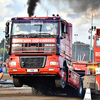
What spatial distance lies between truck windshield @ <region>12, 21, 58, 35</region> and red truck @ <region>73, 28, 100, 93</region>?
5356 millimetres

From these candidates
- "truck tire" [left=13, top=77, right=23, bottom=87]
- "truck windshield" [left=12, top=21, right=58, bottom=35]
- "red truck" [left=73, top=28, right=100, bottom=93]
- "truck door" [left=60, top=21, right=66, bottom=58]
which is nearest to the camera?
"truck windshield" [left=12, top=21, right=58, bottom=35]

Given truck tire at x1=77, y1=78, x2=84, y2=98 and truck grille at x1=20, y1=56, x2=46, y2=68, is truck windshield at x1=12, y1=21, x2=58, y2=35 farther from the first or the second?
truck tire at x1=77, y1=78, x2=84, y2=98

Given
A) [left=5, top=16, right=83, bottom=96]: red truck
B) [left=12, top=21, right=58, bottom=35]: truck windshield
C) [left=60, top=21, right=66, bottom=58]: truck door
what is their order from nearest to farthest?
[left=5, top=16, right=83, bottom=96]: red truck → [left=12, top=21, right=58, bottom=35]: truck windshield → [left=60, top=21, right=66, bottom=58]: truck door

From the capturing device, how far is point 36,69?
1248 centimetres

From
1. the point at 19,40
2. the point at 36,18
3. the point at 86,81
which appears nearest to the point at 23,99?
the point at 19,40

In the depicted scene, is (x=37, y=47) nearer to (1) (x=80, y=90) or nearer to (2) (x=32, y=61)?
(2) (x=32, y=61)

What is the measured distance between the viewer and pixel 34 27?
504 inches

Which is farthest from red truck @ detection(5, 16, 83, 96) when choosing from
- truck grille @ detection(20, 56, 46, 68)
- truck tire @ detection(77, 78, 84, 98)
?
truck tire @ detection(77, 78, 84, 98)

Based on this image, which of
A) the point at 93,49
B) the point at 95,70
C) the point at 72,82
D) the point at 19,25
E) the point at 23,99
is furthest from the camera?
the point at 93,49

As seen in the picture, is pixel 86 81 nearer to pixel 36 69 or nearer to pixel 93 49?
pixel 93 49

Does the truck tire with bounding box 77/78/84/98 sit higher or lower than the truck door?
lower

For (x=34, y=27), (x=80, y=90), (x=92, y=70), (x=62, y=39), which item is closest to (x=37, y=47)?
(x=34, y=27)

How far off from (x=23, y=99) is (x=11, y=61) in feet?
5.93

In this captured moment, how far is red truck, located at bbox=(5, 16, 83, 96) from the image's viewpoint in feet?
40.8
